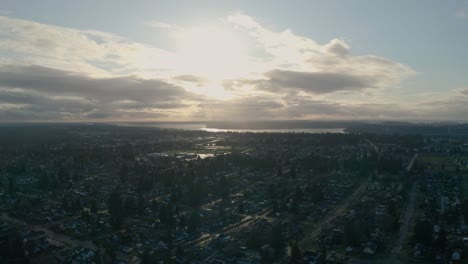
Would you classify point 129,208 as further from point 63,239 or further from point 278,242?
point 278,242

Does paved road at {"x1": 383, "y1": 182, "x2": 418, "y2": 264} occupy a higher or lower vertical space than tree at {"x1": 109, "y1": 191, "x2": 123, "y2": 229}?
lower

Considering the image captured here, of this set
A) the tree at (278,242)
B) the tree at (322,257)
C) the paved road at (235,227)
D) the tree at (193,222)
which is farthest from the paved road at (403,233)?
the tree at (193,222)

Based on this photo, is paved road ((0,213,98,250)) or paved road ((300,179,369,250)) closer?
paved road ((0,213,98,250))

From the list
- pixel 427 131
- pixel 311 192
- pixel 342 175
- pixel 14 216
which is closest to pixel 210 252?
pixel 311 192

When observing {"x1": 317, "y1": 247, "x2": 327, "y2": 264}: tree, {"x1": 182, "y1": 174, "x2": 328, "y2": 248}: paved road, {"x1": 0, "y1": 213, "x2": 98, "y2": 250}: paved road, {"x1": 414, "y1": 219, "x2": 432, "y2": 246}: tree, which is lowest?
{"x1": 0, "y1": 213, "x2": 98, "y2": 250}: paved road

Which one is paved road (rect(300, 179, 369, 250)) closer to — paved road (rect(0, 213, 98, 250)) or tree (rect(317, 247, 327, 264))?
tree (rect(317, 247, 327, 264))

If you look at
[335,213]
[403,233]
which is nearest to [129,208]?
[335,213]

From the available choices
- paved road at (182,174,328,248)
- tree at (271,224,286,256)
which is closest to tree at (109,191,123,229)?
paved road at (182,174,328,248)

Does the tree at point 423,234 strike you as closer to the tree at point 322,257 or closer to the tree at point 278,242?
the tree at point 322,257
